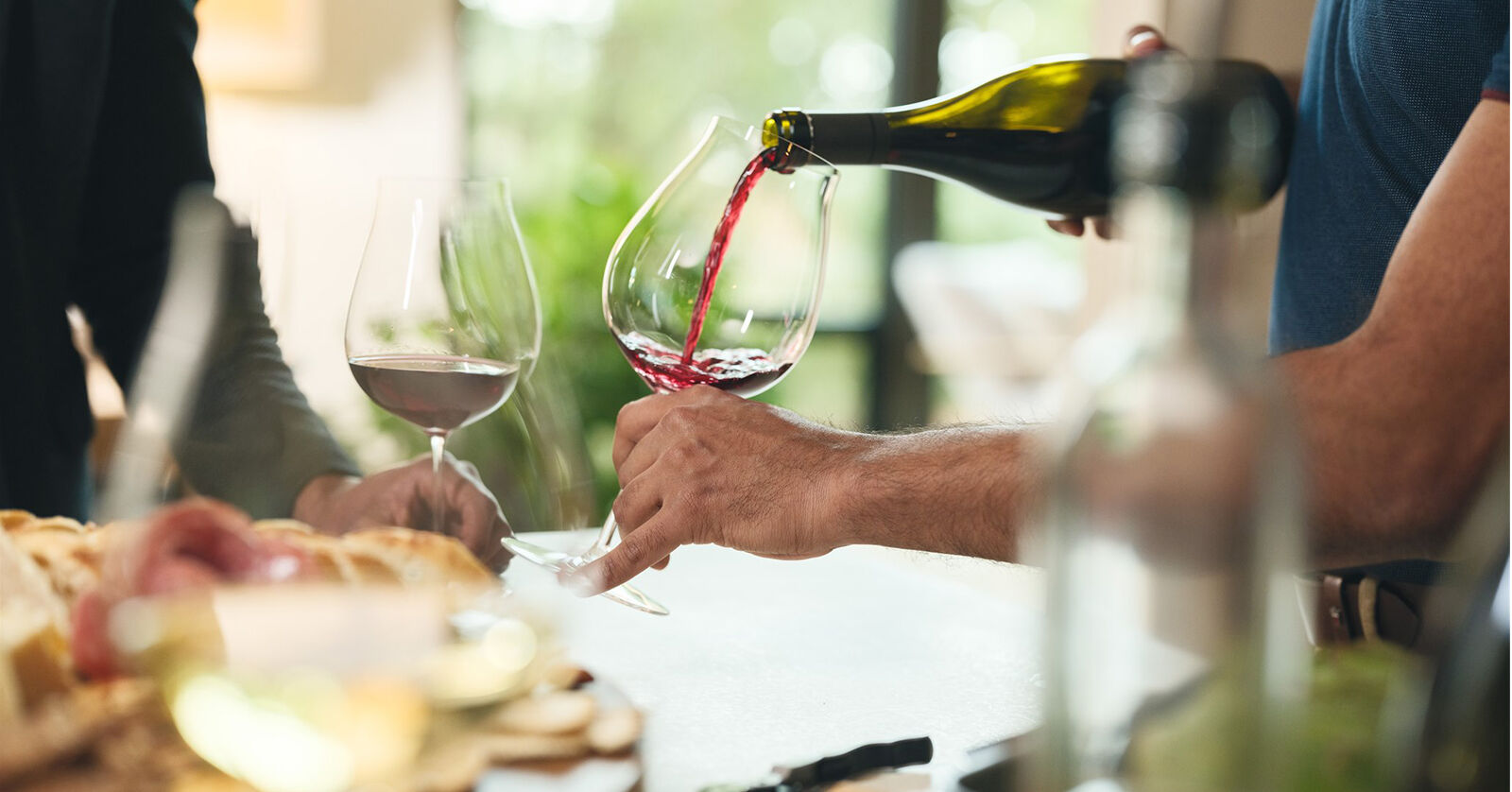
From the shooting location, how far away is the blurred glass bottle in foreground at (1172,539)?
0.26 meters

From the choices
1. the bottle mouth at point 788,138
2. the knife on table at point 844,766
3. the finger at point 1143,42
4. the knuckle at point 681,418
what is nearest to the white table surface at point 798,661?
the knife on table at point 844,766

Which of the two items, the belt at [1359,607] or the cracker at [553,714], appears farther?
the belt at [1359,607]

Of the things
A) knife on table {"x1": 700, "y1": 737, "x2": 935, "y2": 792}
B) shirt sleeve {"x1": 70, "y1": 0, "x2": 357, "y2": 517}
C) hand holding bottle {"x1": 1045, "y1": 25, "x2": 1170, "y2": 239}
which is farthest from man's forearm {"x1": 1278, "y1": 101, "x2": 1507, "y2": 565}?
shirt sleeve {"x1": 70, "y1": 0, "x2": 357, "y2": 517}

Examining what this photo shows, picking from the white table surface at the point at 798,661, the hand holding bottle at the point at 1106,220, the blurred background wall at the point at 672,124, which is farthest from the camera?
the blurred background wall at the point at 672,124

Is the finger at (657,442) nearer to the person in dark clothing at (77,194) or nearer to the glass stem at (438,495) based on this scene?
the glass stem at (438,495)

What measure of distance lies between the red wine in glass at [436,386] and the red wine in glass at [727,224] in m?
0.29

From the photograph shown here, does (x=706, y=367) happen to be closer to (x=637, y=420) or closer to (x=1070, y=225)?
(x=637, y=420)

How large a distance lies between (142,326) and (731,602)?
72cm

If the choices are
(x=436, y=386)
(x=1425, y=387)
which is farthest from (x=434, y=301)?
(x=1425, y=387)

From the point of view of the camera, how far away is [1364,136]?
0.89 m

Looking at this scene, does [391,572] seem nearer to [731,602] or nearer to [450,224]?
[450,224]

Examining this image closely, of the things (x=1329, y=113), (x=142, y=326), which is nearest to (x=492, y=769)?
(x=1329, y=113)

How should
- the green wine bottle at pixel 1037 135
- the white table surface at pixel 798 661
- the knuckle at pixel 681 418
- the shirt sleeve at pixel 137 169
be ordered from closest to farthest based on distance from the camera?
1. the white table surface at pixel 798 661
2. the knuckle at pixel 681 418
3. the green wine bottle at pixel 1037 135
4. the shirt sleeve at pixel 137 169

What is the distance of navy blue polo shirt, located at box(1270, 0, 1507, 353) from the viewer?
31.1 inches
